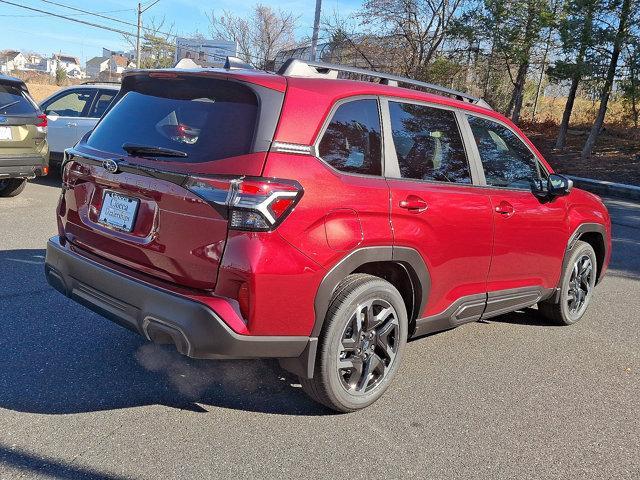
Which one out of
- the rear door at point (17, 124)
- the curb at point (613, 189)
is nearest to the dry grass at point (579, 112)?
the curb at point (613, 189)

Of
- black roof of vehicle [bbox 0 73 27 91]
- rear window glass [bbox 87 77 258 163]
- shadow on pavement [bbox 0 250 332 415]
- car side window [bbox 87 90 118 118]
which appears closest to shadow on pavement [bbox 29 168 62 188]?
car side window [bbox 87 90 118 118]

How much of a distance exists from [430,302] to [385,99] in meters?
1.26

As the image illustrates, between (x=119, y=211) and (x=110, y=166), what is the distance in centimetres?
24

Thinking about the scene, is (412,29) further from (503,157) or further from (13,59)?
(13,59)

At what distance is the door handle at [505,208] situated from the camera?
4.01 meters

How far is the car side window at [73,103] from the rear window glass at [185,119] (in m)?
7.59

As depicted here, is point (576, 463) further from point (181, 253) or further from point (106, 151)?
point (106, 151)

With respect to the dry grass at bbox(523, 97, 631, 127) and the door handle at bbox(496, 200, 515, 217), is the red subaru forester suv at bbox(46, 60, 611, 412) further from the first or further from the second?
the dry grass at bbox(523, 97, 631, 127)

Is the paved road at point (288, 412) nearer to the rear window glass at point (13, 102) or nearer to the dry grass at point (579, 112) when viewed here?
the rear window glass at point (13, 102)

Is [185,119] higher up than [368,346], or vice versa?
[185,119]

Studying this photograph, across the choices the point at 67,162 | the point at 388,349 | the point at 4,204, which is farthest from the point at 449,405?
the point at 4,204

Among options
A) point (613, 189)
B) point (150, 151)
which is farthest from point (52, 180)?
point (613, 189)

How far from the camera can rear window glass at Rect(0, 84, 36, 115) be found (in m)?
7.67

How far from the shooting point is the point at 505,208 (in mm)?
4055
